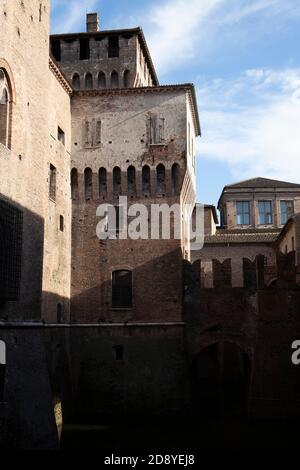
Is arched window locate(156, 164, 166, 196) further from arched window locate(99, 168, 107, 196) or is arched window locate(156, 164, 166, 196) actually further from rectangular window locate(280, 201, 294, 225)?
rectangular window locate(280, 201, 294, 225)

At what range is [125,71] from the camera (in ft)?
77.4

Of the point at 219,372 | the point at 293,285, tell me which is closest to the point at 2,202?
the point at 293,285

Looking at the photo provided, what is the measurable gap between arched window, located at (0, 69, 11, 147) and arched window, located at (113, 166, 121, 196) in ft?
24.4

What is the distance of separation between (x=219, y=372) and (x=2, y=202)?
1589 centimetres

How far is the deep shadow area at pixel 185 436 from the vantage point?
1564 cm

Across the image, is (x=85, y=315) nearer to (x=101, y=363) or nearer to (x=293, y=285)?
(x=101, y=363)

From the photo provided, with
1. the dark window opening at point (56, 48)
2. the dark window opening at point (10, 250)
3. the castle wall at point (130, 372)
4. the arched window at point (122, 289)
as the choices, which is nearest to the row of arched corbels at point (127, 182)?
the arched window at point (122, 289)

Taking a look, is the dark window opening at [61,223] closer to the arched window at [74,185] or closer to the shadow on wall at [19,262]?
the arched window at [74,185]

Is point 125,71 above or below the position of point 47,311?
above

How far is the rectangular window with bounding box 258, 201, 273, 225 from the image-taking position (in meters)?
40.1

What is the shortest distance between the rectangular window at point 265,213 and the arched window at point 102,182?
21.2 metres

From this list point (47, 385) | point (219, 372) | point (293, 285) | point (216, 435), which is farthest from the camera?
point (219, 372)

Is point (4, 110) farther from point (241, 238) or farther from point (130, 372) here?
point (241, 238)

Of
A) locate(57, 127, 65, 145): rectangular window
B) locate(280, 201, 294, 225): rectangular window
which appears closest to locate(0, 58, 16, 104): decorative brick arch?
locate(57, 127, 65, 145): rectangular window
